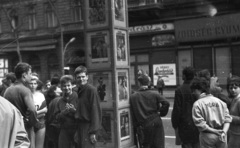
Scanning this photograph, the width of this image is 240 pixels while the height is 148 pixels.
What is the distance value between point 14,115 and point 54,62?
22447 millimetres

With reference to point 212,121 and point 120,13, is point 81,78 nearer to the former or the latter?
point 120,13

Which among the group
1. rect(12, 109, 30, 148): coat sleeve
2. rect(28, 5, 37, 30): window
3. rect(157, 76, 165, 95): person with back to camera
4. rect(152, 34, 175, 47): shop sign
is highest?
rect(28, 5, 37, 30): window

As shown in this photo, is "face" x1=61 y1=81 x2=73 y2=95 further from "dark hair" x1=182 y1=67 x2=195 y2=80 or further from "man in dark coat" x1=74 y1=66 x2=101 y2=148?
"dark hair" x1=182 y1=67 x2=195 y2=80

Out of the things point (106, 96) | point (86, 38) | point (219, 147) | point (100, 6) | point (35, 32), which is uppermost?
point (35, 32)

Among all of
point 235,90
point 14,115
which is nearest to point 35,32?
point 235,90

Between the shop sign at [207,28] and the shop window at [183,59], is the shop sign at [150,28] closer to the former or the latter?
the shop sign at [207,28]

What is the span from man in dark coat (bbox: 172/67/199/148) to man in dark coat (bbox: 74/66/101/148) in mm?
1230

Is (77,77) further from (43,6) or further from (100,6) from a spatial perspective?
(43,6)

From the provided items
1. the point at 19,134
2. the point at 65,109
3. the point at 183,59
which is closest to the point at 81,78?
the point at 65,109

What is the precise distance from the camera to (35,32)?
24.9 meters

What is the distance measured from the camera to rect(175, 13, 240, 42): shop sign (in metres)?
18.2

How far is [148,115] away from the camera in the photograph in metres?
5.44

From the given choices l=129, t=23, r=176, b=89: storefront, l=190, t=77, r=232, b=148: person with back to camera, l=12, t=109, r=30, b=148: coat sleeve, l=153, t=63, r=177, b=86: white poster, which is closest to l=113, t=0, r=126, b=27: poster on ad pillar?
l=190, t=77, r=232, b=148: person with back to camera

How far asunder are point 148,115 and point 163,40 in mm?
16724
